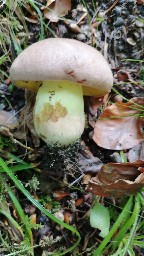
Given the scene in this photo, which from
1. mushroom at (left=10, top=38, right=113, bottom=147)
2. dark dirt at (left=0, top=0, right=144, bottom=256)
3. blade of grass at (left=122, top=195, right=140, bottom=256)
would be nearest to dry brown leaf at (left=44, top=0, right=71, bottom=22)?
dark dirt at (left=0, top=0, right=144, bottom=256)

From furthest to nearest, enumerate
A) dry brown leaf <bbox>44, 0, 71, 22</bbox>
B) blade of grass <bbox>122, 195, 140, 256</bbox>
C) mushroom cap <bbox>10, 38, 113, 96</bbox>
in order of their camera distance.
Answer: dry brown leaf <bbox>44, 0, 71, 22</bbox> < blade of grass <bbox>122, 195, 140, 256</bbox> < mushroom cap <bbox>10, 38, 113, 96</bbox>

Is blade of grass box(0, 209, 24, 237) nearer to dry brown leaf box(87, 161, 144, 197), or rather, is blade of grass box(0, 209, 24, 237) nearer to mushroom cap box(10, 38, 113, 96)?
dry brown leaf box(87, 161, 144, 197)

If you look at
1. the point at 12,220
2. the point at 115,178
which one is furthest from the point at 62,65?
the point at 12,220

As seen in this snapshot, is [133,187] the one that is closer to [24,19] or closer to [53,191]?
[53,191]

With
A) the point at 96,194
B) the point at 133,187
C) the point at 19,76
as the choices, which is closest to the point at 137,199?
the point at 133,187


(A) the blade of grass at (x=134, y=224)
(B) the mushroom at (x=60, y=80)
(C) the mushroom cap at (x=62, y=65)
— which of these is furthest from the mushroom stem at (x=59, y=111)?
(A) the blade of grass at (x=134, y=224)

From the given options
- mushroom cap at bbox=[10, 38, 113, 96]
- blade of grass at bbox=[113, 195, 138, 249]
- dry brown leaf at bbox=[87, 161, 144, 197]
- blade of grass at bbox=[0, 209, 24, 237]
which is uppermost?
mushroom cap at bbox=[10, 38, 113, 96]
